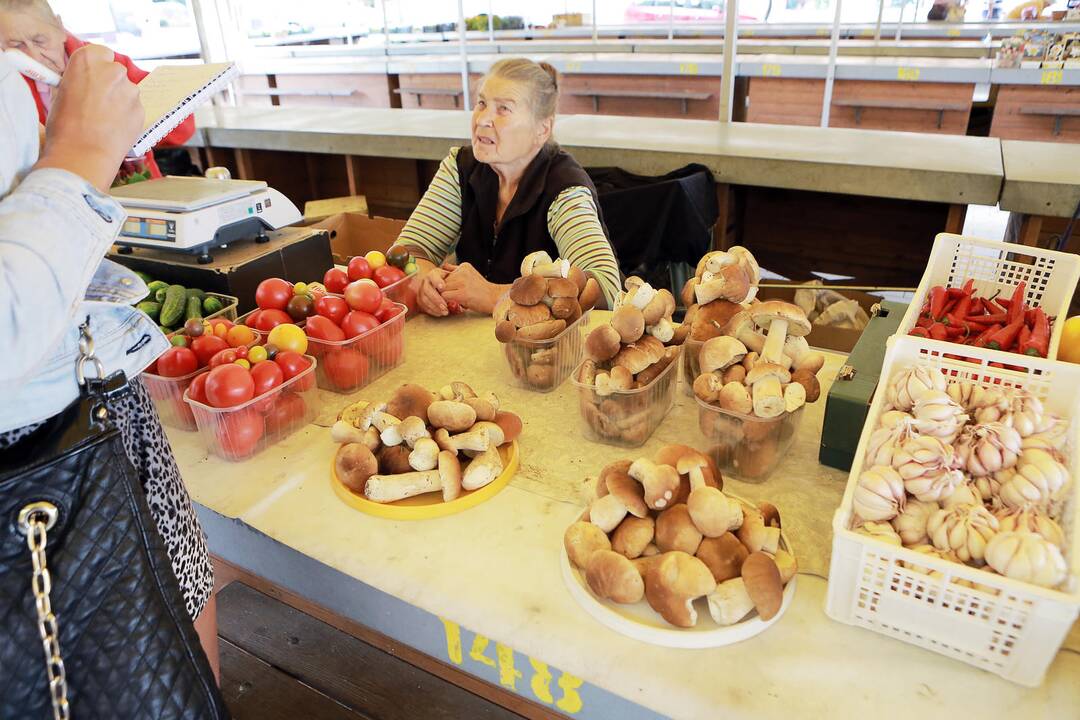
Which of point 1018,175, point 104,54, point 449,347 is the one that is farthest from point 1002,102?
point 104,54

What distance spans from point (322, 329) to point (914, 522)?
109 cm

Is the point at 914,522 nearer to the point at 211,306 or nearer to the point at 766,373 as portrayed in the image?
the point at 766,373

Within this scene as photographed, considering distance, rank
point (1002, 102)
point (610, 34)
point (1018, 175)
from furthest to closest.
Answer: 1. point (610, 34)
2. point (1002, 102)
3. point (1018, 175)

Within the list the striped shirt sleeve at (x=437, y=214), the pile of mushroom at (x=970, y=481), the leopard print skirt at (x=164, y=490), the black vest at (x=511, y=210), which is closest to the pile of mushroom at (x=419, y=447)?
the leopard print skirt at (x=164, y=490)

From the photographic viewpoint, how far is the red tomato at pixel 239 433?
4.19 feet

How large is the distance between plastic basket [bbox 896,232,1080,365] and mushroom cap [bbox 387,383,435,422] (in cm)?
85

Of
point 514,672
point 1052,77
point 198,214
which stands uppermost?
point 1052,77

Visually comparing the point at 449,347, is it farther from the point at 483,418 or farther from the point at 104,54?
the point at 104,54

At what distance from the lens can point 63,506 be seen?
73cm

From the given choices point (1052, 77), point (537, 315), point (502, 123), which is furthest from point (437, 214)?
point (1052, 77)

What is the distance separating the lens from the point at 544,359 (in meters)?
1.45

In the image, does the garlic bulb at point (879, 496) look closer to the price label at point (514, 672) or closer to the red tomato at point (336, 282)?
the price label at point (514, 672)

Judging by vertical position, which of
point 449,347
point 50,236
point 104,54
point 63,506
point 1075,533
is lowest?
point 449,347

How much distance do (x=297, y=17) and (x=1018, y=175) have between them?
9.27 m
